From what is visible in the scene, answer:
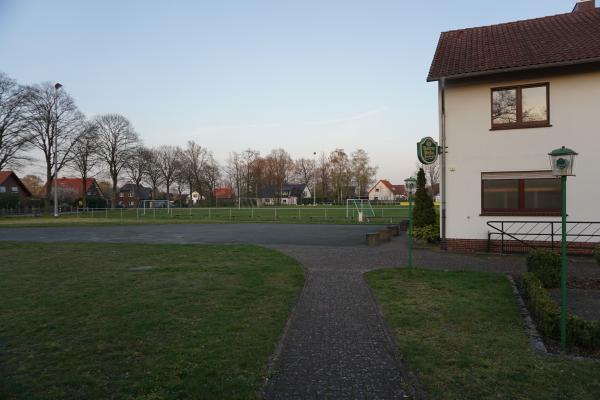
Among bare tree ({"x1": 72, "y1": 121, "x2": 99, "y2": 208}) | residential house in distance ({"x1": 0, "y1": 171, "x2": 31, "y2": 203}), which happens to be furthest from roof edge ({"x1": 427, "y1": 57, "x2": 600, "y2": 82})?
residential house in distance ({"x1": 0, "y1": 171, "x2": 31, "y2": 203})

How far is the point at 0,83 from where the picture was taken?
41.6 meters

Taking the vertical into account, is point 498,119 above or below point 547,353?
above

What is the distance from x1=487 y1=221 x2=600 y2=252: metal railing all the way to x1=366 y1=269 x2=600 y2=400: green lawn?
558 centimetres

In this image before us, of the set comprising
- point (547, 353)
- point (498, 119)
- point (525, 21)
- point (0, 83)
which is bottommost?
point (547, 353)

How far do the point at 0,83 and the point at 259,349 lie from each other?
163 feet

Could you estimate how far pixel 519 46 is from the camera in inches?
564

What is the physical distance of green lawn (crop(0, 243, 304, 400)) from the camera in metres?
4.09

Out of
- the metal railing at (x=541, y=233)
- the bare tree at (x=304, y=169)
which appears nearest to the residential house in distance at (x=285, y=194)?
the bare tree at (x=304, y=169)

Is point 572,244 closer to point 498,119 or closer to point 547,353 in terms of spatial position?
point 498,119

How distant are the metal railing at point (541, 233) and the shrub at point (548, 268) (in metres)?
4.67

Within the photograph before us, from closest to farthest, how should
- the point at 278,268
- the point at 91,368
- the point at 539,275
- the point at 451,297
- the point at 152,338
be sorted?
1. the point at 91,368
2. the point at 152,338
3. the point at 451,297
4. the point at 539,275
5. the point at 278,268

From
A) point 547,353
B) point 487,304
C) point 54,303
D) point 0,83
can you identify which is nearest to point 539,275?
point 487,304

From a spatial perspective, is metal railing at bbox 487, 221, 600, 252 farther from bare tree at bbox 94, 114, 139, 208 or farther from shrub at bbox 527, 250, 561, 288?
bare tree at bbox 94, 114, 139, 208

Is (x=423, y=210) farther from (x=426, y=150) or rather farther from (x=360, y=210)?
(x=360, y=210)
